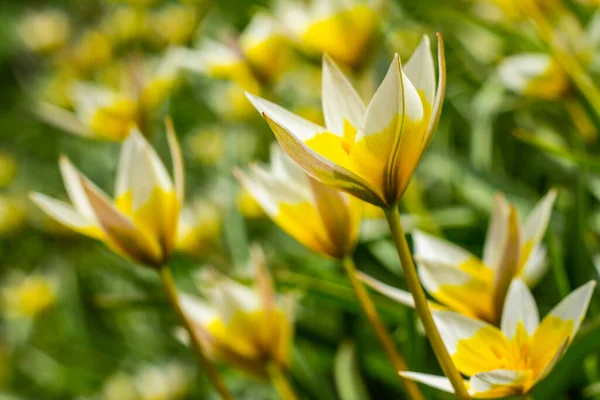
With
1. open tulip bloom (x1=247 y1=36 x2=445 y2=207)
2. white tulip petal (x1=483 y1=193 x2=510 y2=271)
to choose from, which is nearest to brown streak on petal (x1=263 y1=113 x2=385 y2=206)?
open tulip bloom (x1=247 y1=36 x2=445 y2=207)

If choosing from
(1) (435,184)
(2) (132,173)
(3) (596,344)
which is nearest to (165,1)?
(1) (435,184)

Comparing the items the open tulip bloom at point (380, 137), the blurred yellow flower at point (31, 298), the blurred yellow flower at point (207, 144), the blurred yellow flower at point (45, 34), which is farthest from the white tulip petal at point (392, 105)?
the blurred yellow flower at point (45, 34)

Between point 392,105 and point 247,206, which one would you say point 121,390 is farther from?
point 392,105

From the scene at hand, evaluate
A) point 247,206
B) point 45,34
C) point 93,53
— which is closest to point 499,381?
point 247,206

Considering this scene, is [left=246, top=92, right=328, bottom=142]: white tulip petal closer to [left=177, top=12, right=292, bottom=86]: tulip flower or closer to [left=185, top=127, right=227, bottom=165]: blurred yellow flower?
[left=177, top=12, right=292, bottom=86]: tulip flower

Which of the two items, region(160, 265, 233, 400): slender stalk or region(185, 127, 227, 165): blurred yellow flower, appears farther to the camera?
region(185, 127, 227, 165): blurred yellow flower

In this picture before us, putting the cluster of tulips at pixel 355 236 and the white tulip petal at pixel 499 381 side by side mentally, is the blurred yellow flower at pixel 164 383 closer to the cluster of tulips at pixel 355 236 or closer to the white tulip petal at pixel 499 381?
the cluster of tulips at pixel 355 236

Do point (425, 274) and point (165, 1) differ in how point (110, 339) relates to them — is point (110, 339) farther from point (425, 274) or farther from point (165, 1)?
point (165, 1)
